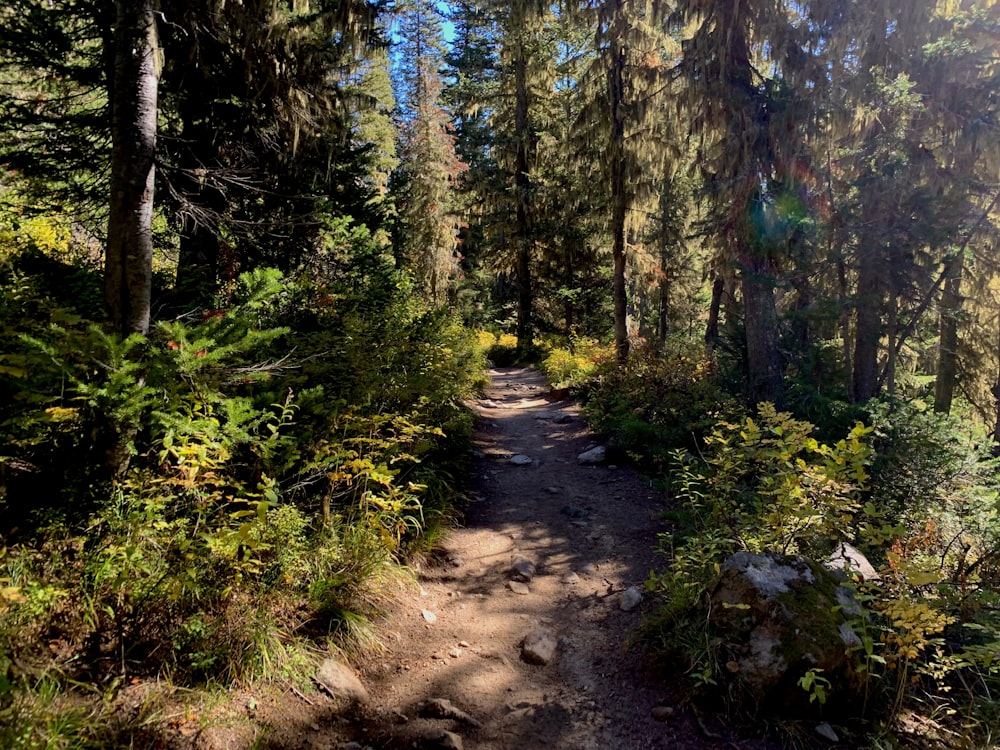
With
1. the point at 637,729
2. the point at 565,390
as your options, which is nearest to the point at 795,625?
the point at 637,729

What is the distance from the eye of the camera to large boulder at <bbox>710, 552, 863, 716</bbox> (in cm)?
325

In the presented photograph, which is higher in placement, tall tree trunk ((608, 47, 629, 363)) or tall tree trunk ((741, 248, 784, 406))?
tall tree trunk ((608, 47, 629, 363))

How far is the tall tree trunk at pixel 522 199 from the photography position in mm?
21438

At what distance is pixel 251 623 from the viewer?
3201 millimetres

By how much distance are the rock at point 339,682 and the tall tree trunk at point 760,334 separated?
8.46 metres

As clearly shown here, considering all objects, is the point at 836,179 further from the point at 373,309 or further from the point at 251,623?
the point at 251,623

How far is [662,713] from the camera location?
3391 mm

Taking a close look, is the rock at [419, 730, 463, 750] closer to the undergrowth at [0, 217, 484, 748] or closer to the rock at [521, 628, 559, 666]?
the undergrowth at [0, 217, 484, 748]

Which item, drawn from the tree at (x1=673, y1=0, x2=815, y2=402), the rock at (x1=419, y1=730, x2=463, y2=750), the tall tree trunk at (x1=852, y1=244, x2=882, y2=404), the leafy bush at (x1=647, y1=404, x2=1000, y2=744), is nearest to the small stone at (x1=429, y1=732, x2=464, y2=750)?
the rock at (x1=419, y1=730, x2=463, y2=750)

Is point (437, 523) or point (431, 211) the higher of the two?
point (431, 211)

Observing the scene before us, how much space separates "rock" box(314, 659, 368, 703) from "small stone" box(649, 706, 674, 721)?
193 cm

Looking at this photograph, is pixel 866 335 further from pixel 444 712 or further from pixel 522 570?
pixel 444 712

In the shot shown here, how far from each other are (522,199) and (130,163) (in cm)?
2021

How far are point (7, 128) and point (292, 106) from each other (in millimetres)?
3141
